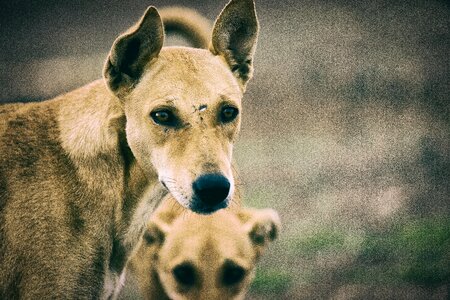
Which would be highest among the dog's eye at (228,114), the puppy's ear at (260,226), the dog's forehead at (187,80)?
the dog's forehead at (187,80)

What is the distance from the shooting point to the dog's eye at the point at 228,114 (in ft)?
7.27

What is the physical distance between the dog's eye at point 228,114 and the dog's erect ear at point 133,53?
1.29 feet

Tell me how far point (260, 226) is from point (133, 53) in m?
1.59

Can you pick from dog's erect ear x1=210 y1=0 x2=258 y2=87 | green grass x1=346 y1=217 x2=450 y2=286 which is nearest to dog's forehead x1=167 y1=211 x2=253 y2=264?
green grass x1=346 y1=217 x2=450 y2=286

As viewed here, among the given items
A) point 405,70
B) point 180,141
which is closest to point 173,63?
point 180,141

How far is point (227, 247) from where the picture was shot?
10.4 ft

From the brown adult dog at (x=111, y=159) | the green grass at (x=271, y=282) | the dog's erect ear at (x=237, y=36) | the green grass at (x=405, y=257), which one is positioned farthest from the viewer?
the green grass at (x=405, y=257)

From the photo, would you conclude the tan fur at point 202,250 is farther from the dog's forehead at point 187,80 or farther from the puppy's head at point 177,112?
the dog's forehead at point 187,80

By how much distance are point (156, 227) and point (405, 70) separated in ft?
7.32

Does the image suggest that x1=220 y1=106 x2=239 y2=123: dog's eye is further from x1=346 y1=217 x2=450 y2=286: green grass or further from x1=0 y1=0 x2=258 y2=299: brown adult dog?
x1=346 y1=217 x2=450 y2=286: green grass

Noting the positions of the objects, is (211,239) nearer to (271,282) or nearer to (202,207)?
(271,282)

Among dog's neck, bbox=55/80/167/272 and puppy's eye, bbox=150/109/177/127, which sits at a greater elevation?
puppy's eye, bbox=150/109/177/127

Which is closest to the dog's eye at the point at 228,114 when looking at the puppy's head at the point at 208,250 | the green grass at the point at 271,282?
the puppy's head at the point at 208,250

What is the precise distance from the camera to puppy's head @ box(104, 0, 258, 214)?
2035 mm
